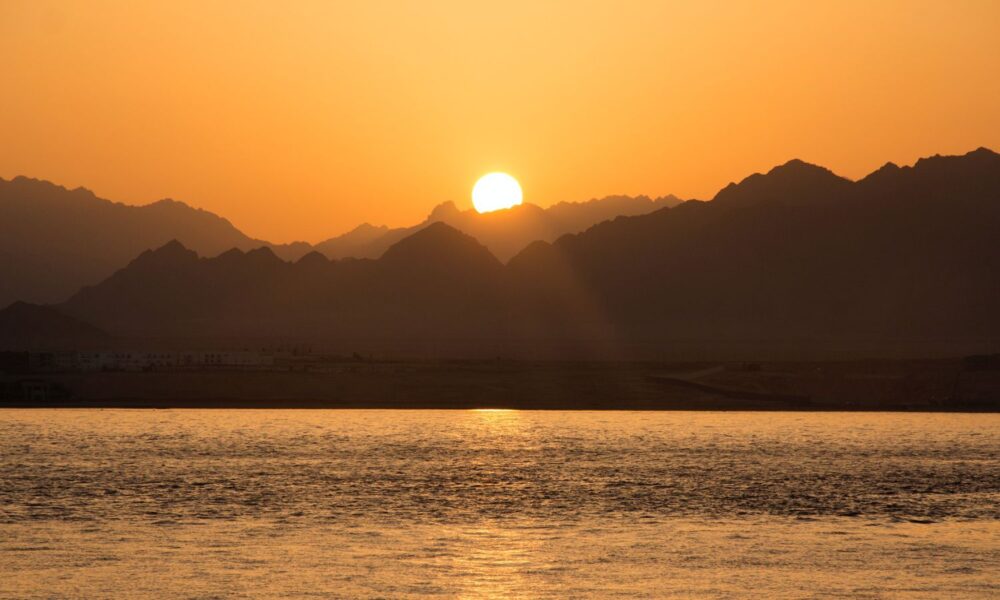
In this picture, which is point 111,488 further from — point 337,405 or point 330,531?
point 337,405

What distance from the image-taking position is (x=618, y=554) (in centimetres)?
5331

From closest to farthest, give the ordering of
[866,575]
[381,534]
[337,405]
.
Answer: [866,575]
[381,534]
[337,405]

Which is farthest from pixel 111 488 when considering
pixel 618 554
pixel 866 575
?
pixel 866 575

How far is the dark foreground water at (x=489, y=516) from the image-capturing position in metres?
46.5

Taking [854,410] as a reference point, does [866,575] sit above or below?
below

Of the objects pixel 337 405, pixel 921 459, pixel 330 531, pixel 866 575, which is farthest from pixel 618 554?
pixel 337 405

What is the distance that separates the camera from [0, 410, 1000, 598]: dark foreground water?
46500 millimetres

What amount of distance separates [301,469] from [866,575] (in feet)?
167

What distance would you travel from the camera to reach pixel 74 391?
190m

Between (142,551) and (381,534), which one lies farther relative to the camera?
(381,534)

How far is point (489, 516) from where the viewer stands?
65500 mm

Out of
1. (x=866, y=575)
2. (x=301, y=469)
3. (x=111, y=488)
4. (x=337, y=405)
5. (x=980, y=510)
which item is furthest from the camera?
(x=337, y=405)

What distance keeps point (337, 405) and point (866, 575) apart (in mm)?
142763

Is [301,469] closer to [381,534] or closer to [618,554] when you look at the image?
[381,534]
